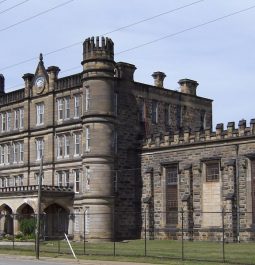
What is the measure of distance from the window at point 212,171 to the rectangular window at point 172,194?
343 cm

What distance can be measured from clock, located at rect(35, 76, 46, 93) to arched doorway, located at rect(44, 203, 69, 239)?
39.4ft

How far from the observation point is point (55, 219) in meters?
60.1

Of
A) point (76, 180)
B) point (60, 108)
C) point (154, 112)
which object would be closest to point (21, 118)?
point (60, 108)

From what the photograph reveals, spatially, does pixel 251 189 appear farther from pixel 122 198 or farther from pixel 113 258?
pixel 113 258

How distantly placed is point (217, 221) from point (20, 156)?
2368cm

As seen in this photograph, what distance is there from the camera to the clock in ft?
209

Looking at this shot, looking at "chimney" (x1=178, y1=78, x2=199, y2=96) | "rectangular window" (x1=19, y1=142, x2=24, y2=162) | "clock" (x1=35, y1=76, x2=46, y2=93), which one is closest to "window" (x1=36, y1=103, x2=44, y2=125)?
"clock" (x1=35, y1=76, x2=46, y2=93)

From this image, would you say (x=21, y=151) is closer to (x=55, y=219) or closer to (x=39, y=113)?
(x=39, y=113)

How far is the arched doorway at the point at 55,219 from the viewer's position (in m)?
59.6

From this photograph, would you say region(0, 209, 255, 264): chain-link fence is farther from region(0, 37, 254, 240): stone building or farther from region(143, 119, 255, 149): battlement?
region(143, 119, 255, 149): battlement

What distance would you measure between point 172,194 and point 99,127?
27.8 feet

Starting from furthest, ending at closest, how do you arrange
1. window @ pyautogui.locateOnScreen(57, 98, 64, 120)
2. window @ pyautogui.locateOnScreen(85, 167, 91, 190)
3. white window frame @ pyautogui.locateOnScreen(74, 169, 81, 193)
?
window @ pyautogui.locateOnScreen(57, 98, 64, 120) < white window frame @ pyautogui.locateOnScreen(74, 169, 81, 193) < window @ pyautogui.locateOnScreen(85, 167, 91, 190)

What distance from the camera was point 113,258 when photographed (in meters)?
31.8

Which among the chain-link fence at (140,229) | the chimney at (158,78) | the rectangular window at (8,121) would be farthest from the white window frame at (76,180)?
the chimney at (158,78)
